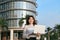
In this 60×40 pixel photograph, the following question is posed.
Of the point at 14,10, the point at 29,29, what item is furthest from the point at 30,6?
the point at 29,29

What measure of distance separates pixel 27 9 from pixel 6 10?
633 centimetres

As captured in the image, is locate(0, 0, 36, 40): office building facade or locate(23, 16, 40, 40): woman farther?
locate(0, 0, 36, 40): office building facade

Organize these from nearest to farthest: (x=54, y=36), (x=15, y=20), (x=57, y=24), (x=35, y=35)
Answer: (x=35, y=35) < (x=54, y=36) < (x=57, y=24) < (x=15, y=20)

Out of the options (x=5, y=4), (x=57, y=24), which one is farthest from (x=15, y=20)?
(x=57, y=24)

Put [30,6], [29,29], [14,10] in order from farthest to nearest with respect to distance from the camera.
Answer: [30,6], [14,10], [29,29]

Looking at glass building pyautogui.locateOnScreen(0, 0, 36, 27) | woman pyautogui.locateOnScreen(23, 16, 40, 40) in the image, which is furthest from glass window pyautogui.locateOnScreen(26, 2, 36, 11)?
woman pyautogui.locateOnScreen(23, 16, 40, 40)

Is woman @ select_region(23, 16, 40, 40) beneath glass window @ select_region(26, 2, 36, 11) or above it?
beneath

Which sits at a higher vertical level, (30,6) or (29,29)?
(30,6)

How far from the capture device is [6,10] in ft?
236

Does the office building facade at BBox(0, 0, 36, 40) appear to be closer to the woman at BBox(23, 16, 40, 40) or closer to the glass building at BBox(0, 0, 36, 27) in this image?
the glass building at BBox(0, 0, 36, 27)

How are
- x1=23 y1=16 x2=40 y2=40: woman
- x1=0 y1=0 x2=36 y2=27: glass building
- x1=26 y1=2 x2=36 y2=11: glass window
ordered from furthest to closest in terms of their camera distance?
x1=26 y1=2 x2=36 y2=11: glass window
x1=0 y1=0 x2=36 y2=27: glass building
x1=23 y1=16 x2=40 y2=40: woman

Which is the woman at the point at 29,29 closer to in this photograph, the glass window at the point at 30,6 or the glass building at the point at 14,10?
→ the glass building at the point at 14,10

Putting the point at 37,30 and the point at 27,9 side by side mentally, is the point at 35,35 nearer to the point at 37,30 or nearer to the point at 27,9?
the point at 37,30

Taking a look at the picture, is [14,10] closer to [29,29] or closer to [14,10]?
[14,10]
